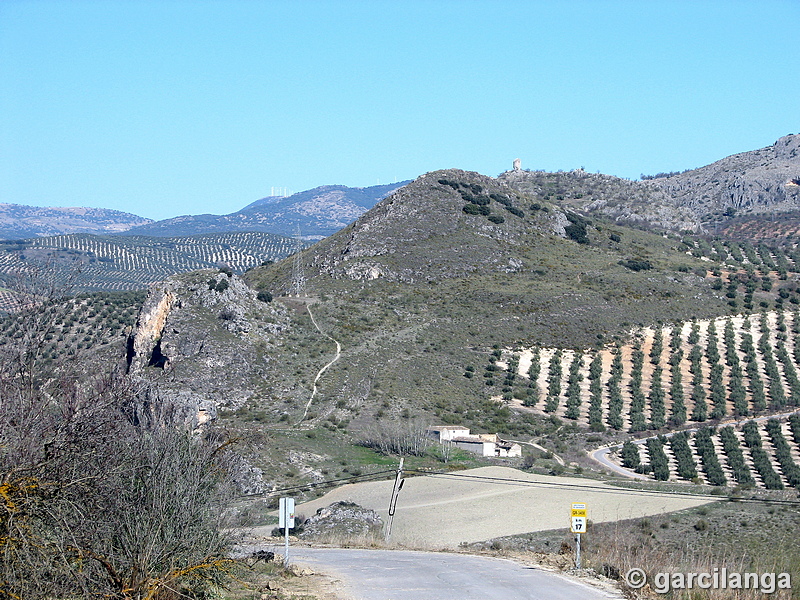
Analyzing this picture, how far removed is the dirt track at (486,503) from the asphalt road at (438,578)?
7.61 m

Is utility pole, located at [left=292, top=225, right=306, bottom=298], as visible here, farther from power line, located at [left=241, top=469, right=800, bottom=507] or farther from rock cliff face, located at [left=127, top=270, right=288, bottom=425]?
power line, located at [left=241, top=469, right=800, bottom=507]

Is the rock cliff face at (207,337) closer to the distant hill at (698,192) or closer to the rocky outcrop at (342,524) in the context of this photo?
the rocky outcrop at (342,524)

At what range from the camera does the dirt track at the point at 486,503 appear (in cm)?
2833

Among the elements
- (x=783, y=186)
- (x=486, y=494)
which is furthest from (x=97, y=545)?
(x=783, y=186)

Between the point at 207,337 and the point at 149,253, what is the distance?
9415cm

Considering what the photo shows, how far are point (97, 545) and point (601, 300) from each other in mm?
62941

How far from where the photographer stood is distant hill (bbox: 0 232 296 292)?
111m

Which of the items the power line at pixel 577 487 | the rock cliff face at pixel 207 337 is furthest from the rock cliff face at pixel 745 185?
the power line at pixel 577 487

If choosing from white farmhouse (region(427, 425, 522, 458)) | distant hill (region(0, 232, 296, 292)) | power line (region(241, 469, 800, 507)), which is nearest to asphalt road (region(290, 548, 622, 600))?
power line (region(241, 469, 800, 507))

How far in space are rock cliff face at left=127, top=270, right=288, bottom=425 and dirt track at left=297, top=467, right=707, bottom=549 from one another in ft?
52.3

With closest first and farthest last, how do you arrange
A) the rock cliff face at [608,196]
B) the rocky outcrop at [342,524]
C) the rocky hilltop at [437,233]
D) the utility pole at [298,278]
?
the rocky outcrop at [342,524]
the utility pole at [298,278]
the rocky hilltop at [437,233]
the rock cliff face at [608,196]

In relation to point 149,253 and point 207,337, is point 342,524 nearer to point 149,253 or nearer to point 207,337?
point 207,337

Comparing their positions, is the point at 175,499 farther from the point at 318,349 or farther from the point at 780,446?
the point at 318,349

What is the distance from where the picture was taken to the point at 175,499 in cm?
1013
